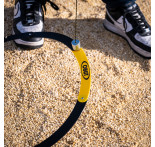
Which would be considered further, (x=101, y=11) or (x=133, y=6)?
(x=101, y=11)

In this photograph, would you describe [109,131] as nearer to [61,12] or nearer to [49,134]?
[49,134]

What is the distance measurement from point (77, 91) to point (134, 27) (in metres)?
0.73

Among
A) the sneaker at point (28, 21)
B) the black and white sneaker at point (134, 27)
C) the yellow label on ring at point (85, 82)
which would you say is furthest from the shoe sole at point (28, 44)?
the black and white sneaker at point (134, 27)

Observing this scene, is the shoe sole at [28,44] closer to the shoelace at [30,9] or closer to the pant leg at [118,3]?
the shoelace at [30,9]

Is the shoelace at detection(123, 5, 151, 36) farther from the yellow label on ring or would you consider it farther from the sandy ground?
the yellow label on ring

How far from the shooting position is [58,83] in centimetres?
127

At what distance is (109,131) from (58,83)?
473 mm

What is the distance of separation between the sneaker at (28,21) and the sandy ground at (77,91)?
2.6 inches

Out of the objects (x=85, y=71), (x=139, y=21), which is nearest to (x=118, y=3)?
(x=139, y=21)

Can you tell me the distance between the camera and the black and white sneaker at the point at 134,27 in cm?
142

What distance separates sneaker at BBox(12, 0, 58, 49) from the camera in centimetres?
139

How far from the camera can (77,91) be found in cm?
124

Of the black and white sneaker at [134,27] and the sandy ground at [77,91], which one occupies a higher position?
the black and white sneaker at [134,27]

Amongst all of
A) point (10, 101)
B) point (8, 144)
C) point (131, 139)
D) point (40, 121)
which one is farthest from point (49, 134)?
point (131, 139)
